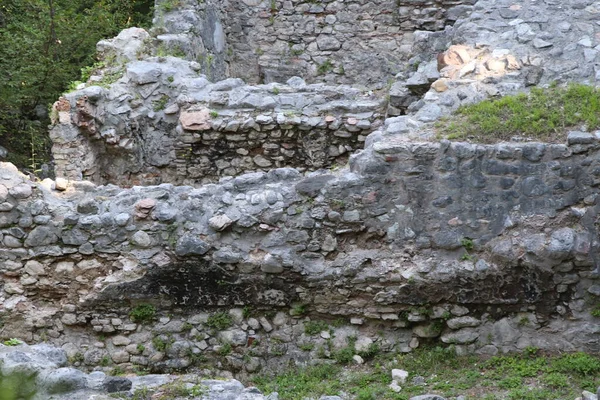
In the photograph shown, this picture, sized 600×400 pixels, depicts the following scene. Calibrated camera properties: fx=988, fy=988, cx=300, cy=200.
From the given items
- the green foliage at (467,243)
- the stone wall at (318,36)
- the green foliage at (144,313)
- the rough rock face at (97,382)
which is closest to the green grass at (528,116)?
the green foliage at (467,243)

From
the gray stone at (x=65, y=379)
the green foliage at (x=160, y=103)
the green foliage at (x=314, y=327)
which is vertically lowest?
the green foliage at (x=314, y=327)

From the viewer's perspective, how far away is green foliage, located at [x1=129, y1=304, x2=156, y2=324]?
23.8 ft

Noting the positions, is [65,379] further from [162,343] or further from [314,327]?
[314,327]

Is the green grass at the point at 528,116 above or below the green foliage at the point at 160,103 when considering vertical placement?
above

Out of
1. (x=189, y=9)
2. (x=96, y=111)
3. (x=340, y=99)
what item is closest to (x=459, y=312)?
(x=340, y=99)

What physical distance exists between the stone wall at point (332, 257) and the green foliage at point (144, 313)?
0.02 meters

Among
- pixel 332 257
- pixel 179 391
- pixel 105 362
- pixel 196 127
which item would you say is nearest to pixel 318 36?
pixel 196 127

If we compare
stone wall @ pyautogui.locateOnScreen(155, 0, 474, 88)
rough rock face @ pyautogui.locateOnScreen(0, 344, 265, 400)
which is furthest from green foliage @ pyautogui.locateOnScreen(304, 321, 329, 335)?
stone wall @ pyautogui.locateOnScreen(155, 0, 474, 88)

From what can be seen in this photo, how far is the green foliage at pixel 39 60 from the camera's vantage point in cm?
1289

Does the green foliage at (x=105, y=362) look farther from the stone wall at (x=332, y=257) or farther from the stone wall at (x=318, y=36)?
the stone wall at (x=318, y=36)

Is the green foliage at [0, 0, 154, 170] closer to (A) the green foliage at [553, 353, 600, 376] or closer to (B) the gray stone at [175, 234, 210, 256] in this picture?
(B) the gray stone at [175, 234, 210, 256]

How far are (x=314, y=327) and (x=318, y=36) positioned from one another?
6547 millimetres

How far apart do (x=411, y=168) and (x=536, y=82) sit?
165 cm

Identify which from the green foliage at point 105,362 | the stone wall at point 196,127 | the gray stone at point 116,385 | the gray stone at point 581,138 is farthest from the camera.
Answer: the stone wall at point 196,127
